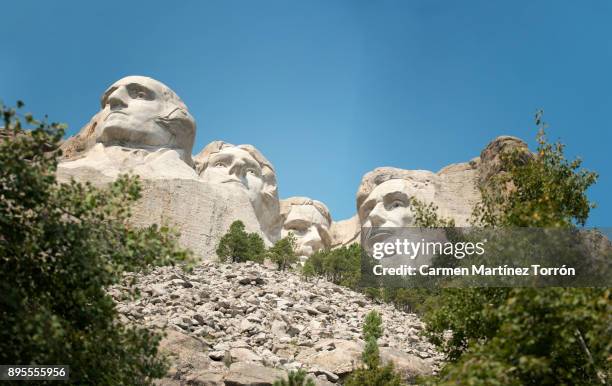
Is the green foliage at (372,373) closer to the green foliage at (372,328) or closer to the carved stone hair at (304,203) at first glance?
the green foliage at (372,328)

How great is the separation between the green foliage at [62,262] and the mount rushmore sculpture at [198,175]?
23193 mm

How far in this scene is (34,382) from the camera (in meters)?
8.24

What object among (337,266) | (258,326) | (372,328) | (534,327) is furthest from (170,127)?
(534,327)

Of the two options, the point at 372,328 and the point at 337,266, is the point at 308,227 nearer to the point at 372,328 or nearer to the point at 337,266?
the point at 337,266

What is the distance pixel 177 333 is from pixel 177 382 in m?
1.89

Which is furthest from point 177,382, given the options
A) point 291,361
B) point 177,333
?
point 291,361

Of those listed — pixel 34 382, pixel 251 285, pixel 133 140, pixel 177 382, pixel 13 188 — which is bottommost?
pixel 34 382

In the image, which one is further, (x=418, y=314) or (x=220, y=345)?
(x=418, y=314)

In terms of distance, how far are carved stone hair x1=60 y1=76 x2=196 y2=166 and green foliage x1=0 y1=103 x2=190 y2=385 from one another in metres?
29.5

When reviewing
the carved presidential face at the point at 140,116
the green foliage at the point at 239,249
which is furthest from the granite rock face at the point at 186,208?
the carved presidential face at the point at 140,116

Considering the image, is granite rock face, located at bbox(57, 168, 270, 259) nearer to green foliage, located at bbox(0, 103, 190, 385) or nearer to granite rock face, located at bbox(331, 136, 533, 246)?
granite rock face, located at bbox(331, 136, 533, 246)

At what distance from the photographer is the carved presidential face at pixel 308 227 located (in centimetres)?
4872

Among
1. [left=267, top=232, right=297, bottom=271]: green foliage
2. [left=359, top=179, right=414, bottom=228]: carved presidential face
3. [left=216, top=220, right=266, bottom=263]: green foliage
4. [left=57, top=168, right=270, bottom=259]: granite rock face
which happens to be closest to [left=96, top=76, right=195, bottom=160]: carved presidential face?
[left=57, top=168, right=270, bottom=259]: granite rock face

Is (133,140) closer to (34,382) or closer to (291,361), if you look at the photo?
(291,361)
